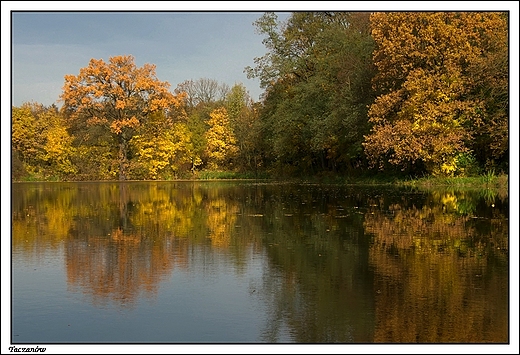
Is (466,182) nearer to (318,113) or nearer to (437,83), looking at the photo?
(437,83)

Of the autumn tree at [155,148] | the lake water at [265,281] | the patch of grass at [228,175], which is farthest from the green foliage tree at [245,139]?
the lake water at [265,281]

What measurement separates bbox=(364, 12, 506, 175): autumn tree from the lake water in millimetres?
16833

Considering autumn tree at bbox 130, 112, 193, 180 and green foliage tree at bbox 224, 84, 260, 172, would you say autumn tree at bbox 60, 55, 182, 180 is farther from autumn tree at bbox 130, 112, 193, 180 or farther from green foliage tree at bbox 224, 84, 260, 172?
green foliage tree at bbox 224, 84, 260, 172

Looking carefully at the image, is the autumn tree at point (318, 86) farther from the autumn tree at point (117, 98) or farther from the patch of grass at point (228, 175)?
the autumn tree at point (117, 98)

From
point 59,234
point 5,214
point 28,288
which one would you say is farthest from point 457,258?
point 59,234

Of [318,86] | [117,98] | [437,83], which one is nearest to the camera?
[437,83]

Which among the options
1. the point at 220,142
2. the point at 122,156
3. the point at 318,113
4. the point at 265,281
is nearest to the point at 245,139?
the point at 220,142

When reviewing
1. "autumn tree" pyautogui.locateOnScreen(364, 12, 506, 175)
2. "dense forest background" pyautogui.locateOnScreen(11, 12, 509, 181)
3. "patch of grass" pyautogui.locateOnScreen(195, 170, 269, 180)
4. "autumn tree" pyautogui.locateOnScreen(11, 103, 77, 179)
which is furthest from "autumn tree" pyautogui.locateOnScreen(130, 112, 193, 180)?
"autumn tree" pyautogui.locateOnScreen(364, 12, 506, 175)

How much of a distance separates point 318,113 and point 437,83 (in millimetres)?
13113

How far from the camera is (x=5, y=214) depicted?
37.6 ft

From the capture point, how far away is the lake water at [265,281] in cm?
669

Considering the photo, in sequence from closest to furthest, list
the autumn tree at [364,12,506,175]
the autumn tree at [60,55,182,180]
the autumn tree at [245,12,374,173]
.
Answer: the autumn tree at [364,12,506,175], the autumn tree at [245,12,374,173], the autumn tree at [60,55,182,180]

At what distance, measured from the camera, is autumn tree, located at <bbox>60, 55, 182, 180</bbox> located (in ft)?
194

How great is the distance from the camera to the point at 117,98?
6034 cm
